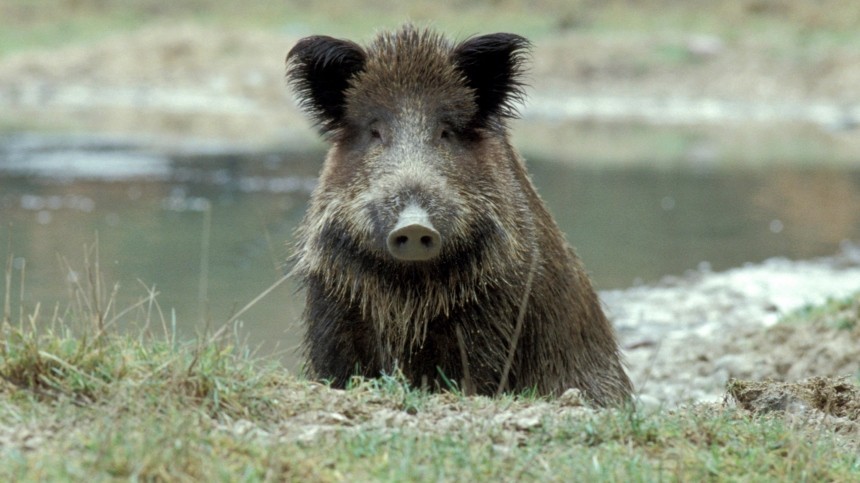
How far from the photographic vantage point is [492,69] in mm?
6117

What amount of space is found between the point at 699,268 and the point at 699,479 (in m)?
10.8

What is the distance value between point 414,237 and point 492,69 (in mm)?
1401

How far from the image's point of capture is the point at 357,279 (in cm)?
572

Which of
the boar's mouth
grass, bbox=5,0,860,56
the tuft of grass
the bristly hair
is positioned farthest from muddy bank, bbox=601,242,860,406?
grass, bbox=5,0,860,56

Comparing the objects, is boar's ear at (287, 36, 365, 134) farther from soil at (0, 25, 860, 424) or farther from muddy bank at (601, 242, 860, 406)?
soil at (0, 25, 860, 424)

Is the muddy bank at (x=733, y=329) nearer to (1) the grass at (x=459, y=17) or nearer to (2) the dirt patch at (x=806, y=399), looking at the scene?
(2) the dirt patch at (x=806, y=399)

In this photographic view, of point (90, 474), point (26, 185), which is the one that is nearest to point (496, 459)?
point (90, 474)

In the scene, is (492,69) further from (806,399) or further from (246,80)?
(246,80)

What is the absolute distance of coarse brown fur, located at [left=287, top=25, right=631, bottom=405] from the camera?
565cm

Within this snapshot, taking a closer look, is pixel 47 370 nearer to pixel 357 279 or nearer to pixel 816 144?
pixel 357 279

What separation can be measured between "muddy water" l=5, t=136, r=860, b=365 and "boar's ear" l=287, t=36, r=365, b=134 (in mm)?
3064

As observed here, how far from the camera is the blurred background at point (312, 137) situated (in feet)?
46.4

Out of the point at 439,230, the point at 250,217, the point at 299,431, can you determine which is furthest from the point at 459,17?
the point at 299,431

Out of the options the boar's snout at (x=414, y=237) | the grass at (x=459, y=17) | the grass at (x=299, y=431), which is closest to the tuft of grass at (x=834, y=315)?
the grass at (x=299, y=431)
